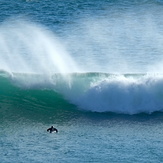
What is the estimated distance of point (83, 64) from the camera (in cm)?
4094

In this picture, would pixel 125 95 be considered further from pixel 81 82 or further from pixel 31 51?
pixel 31 51

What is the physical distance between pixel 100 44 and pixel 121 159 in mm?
15023

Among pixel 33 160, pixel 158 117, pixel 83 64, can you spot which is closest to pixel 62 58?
pixel 83 64

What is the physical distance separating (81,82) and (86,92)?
2.72 ft

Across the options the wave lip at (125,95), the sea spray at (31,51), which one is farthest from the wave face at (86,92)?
the sea spray at (31,51)

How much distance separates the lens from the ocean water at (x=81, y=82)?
3109 centimetres

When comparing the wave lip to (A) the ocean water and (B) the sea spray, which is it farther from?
(B) the sea spray

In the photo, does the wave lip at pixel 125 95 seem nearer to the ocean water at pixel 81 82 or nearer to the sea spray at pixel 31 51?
the ocean water at pixel 81 82

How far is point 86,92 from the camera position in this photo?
36.6 meters

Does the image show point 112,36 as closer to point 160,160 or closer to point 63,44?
point 63,44

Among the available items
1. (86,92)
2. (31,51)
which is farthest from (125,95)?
(31,51)

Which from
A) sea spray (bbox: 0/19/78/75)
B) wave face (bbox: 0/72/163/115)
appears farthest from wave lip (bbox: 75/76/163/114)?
sea spray (bbox: 0/19/78/75)

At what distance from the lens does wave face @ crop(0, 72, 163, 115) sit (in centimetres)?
3569

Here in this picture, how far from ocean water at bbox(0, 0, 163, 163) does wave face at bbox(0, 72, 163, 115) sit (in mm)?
36
